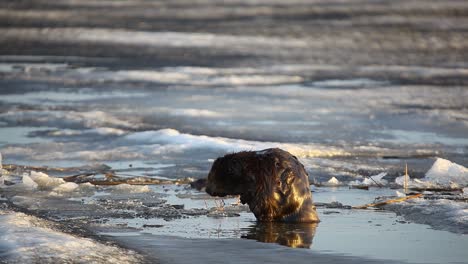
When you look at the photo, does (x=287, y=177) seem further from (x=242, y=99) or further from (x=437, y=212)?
(x=242, y=99)

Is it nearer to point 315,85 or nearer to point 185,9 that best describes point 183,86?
point 315,85

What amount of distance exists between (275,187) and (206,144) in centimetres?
422

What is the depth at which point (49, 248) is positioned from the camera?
6.27 meters

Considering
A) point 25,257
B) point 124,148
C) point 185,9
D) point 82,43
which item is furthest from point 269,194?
point 185,9

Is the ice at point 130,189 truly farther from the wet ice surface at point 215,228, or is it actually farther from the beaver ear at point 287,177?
the beaver ear at point 287,177

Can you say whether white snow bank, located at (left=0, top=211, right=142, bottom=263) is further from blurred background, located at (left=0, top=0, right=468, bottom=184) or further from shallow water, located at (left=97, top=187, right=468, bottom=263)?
blurred background, located at (left=0, top=0, right=468, bottom=184)

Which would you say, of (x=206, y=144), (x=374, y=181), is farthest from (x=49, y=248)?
(x=206, y=144)

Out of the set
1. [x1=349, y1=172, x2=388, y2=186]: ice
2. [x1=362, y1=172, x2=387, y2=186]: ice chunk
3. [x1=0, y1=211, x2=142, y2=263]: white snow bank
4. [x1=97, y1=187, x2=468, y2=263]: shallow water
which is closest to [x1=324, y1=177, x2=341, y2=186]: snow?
[x1=349, y1=172, x2=388, y2=186]: ice

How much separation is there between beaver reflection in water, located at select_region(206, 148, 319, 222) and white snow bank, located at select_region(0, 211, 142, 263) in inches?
64.8

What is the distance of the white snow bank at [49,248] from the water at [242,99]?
32 centimetres

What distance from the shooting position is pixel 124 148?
1218cm

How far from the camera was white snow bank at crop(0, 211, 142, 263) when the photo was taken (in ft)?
19.9

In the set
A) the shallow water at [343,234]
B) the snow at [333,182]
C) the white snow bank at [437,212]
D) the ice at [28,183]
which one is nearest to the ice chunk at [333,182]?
the snow at [333,182]

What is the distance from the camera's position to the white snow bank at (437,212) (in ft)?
25.3
